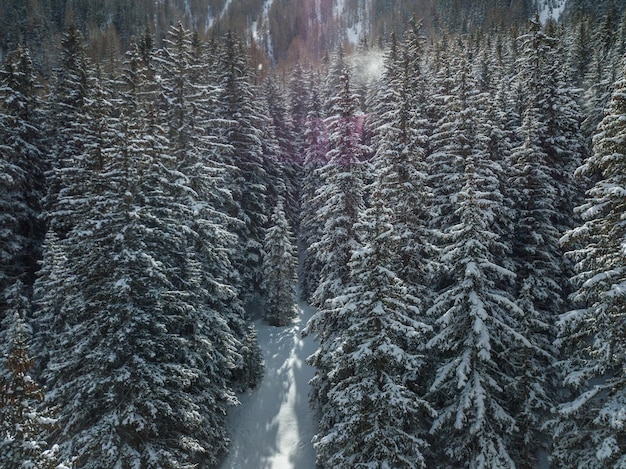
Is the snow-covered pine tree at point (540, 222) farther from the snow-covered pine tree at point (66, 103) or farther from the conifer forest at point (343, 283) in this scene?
the snow-covered pine tree at point (66, 103)

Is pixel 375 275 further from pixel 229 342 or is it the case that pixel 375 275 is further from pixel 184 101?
pixel 184 101

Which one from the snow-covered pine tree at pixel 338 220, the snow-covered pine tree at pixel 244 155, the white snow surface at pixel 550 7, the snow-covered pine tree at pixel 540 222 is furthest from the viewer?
the white snow surface at pixel 550 7

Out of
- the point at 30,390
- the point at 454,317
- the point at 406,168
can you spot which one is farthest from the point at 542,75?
the point at 30,390

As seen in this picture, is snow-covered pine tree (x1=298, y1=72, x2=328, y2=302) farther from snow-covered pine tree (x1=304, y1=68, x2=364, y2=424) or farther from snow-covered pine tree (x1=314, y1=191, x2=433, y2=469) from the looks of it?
snow-covered pine tree (x1=314, y1=191, x2=433, y2=469)

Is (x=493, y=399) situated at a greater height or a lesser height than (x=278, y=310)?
lesser

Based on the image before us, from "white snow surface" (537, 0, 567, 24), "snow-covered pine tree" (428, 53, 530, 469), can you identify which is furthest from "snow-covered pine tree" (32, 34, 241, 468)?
"white snow surface" (537, 0, 567, 24)

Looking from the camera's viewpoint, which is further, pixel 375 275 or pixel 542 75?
pixel 542 75

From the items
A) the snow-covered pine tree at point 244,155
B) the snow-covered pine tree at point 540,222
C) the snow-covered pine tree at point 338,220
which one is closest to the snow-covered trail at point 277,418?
the snow-covered pine tree at point 338,220

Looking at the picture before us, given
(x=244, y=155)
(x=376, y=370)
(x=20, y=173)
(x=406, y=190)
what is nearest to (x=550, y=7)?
(x=244, y=155)
